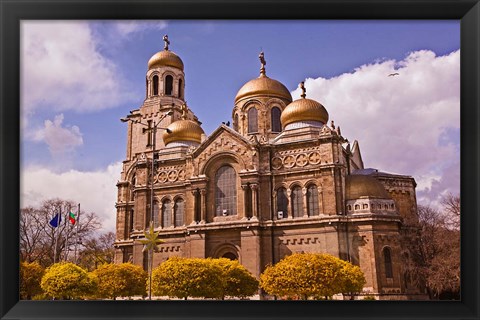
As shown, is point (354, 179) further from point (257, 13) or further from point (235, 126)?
point (257, 13)

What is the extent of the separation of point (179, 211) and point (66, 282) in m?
14.5

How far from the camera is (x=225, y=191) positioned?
38.3 m

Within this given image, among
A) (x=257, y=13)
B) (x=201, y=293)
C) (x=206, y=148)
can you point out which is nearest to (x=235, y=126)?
(x=206, y=148)

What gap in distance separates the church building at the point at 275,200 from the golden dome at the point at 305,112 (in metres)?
0.08

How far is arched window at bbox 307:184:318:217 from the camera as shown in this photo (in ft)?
117

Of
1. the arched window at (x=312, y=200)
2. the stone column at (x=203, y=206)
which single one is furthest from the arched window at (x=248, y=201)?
the arched window at (x=312, y=200)

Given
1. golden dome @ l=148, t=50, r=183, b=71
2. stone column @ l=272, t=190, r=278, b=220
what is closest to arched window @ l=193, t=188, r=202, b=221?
stone column @ l=272, t=190, r=278, b=220

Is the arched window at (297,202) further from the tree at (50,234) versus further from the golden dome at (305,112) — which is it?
the tree at (50,234)

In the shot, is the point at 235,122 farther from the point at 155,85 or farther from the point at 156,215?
the point at 156,215

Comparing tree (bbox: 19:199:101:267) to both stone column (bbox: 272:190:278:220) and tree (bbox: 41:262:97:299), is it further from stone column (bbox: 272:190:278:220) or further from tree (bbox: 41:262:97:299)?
stone column (bbox: 272:190:278:220)

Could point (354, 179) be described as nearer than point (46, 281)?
No

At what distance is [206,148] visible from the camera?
39.5m

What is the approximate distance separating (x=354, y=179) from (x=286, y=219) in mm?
5711

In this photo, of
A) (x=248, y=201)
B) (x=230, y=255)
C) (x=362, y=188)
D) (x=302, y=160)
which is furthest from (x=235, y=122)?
(x=362, y=188)
